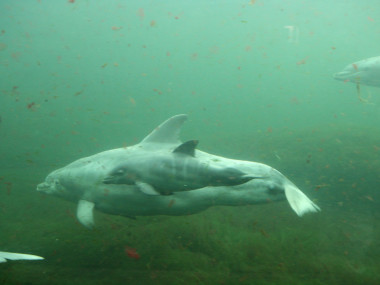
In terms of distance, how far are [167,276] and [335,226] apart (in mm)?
4490

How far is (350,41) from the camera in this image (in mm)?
103812

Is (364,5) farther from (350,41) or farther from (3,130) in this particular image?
(350,41)

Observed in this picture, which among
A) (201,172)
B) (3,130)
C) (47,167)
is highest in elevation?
(201,172)

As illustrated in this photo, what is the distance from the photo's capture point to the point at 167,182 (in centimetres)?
493

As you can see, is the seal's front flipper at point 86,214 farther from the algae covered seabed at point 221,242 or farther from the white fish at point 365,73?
the white fish at point 365,73

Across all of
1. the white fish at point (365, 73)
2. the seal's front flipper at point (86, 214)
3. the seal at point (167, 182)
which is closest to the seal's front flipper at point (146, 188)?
the seal at point (167, 182)

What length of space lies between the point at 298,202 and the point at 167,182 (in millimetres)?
2379

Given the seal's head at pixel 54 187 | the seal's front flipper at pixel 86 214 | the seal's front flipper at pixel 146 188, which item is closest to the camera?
the seal's front flipper at pixel 146 188

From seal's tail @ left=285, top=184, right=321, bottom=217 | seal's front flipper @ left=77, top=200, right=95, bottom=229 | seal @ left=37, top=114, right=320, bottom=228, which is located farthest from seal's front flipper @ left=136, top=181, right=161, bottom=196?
seal's tail @ left=285, top=184, right=321, bottom=217

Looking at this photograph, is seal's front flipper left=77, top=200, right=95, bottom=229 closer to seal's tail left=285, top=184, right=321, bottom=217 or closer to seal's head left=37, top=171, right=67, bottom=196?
seal's head left=37, top=171, right=67, bottom=196

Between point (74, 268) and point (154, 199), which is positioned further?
point (154, 199)

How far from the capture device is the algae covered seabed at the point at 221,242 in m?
4.65

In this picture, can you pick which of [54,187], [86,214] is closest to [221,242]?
[86,214]

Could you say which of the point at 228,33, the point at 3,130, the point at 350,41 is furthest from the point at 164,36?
the point at 3,130
